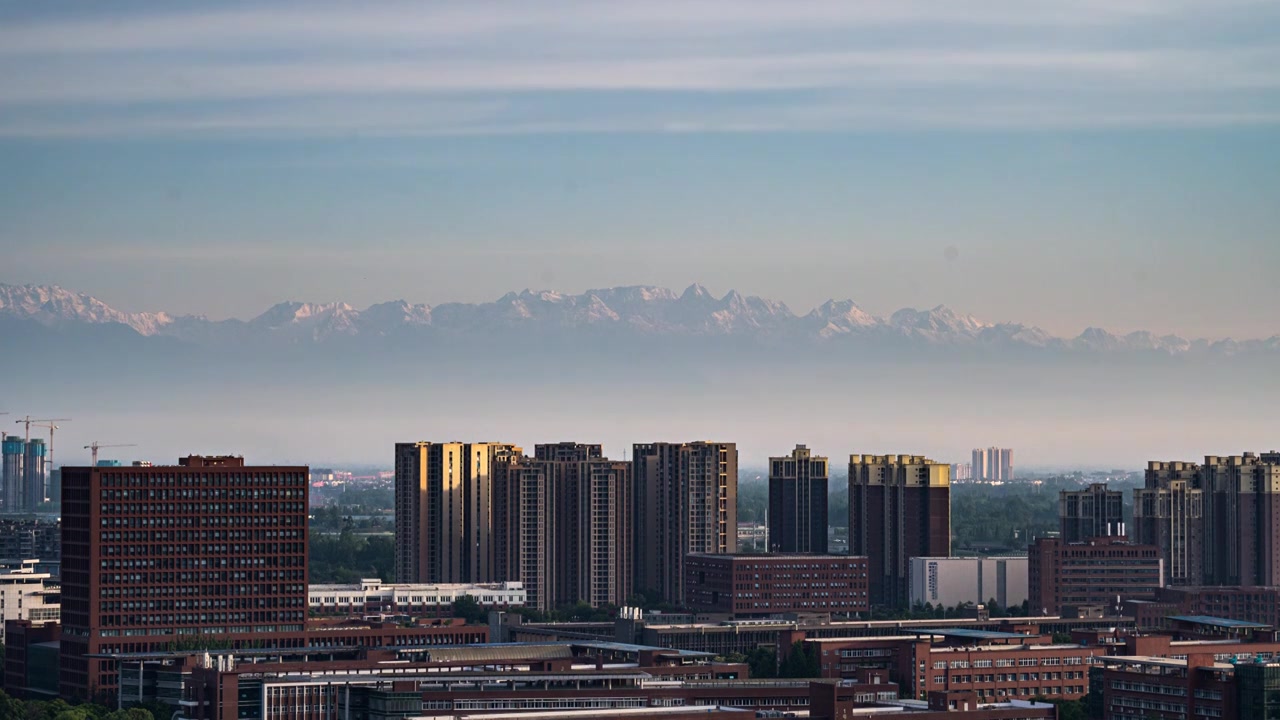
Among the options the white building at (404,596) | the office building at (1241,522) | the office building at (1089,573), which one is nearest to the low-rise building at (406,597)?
the white building at (404,596)

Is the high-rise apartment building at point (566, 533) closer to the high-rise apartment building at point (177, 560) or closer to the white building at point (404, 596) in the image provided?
the white building at point (404, 596)

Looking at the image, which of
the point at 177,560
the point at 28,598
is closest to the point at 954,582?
the point at 28,598

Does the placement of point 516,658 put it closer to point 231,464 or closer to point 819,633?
point 231,464

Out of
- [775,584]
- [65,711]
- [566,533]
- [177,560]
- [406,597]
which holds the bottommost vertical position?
[65,711]

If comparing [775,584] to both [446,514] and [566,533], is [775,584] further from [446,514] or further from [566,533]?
[446,514]

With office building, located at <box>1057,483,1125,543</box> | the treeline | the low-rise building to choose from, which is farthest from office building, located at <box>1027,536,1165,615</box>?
the treeline

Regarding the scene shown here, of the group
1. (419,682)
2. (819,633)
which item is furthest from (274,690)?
(819,633)
